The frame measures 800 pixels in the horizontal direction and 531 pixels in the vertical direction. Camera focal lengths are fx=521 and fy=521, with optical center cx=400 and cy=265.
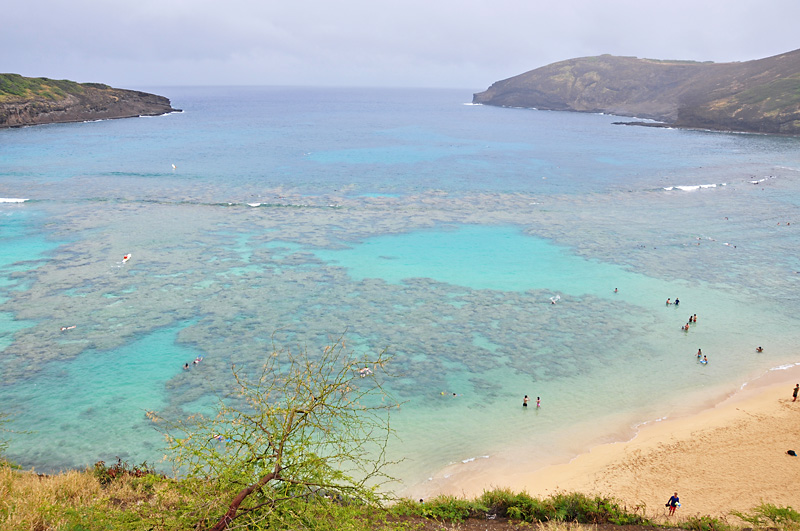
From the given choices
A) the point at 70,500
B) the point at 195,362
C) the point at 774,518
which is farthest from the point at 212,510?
the point at 195,362

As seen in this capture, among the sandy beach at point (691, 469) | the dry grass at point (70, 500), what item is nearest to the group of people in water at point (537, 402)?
the sandy beach at point (691, 469)

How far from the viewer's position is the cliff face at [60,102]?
406 ft

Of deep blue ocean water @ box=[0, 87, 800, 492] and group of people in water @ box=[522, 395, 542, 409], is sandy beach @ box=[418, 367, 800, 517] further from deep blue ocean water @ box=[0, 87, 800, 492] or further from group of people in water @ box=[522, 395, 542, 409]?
group of people in water @ box=[522, 395, 542, 409]

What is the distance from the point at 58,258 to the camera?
42.5 metres

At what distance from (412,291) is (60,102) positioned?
140m

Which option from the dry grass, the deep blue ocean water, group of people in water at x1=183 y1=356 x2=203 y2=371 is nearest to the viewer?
the dry grass

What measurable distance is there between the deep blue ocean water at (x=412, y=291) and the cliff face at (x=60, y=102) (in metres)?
51.3

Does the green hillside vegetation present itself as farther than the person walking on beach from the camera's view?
No

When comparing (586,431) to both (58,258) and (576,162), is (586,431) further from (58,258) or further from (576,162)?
(576,162)

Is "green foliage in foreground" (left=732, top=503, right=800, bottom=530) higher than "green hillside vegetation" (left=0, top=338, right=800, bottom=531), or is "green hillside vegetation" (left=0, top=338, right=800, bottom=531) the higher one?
"green hillside vegetation" (left=0, top=338, right=800, bottom=531)

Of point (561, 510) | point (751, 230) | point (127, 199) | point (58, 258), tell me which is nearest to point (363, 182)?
point (127, 199)

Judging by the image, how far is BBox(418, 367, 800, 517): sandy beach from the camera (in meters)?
19.9

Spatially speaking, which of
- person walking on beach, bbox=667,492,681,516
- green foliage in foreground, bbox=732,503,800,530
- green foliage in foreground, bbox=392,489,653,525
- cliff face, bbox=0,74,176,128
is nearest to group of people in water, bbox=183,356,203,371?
green foliage in foreground, bbox=392,489,653,525

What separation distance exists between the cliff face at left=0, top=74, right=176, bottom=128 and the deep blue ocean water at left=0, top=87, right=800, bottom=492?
51.3 meters
